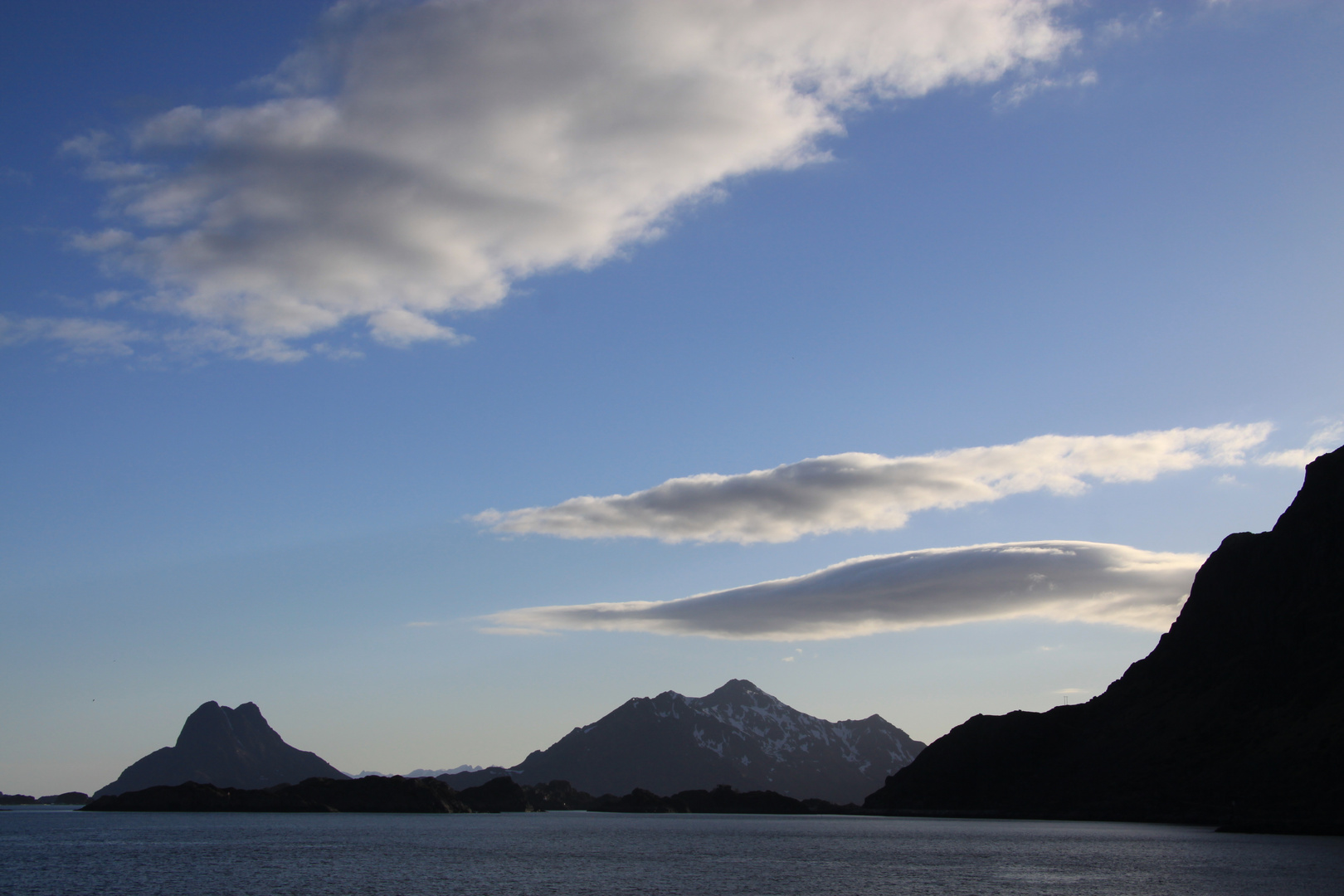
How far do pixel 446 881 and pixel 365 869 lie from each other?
21968mm

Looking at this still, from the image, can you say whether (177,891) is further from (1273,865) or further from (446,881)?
(1273,865)

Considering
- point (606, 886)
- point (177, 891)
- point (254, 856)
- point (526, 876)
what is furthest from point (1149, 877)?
point (254, 856)

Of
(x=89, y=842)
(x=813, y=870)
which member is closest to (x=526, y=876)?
(x=813, y=870)

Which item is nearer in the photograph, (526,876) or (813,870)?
(526,876)

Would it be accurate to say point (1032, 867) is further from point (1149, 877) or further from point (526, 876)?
point (526, 876)

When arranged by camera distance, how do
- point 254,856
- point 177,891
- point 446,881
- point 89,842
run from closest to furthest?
point 177,891 < point 446,881 < point 254,856 < point 89,842

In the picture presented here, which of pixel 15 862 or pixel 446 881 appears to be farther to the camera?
pixel 15 862

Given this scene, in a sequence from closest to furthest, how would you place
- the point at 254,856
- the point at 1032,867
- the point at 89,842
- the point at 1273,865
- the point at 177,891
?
the point at 177,891 → the point at 1273,865 → the point at 1032,867 → the point at 254,856 → the point at 89,842

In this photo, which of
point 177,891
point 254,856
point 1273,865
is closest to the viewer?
point 177,891

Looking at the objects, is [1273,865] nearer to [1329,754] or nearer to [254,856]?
[1329,754]

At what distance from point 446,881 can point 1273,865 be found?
324ft

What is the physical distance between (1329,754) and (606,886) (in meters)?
166

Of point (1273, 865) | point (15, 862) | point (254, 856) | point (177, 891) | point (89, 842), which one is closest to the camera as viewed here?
point (177, 891)

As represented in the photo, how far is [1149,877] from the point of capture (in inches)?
4400
